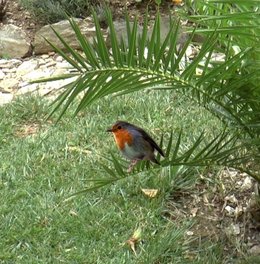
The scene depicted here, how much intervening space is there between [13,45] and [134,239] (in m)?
3.66

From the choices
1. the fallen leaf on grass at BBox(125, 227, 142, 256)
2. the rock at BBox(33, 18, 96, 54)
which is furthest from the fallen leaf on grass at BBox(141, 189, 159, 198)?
the rock at BBox(33, 18, 96, 54)

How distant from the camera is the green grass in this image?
3135 millimetres

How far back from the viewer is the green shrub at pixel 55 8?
6.56m

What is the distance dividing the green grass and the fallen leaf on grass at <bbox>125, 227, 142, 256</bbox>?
2 centimetres

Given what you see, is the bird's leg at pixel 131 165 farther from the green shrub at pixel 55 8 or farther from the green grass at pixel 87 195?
the green shrub at pixel 55 8

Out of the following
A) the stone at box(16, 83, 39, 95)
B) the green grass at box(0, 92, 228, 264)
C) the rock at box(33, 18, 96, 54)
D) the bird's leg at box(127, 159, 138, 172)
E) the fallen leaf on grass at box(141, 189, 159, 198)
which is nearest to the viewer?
the bird's leg at box(127, 159, 138, 172)

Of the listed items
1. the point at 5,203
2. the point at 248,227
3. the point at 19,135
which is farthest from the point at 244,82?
the point at 19,135

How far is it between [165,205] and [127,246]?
14.3 inches

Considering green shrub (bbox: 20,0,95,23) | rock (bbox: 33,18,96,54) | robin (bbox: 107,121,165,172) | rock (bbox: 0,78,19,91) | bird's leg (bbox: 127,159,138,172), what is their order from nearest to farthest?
1. bird's leg (bbox: 127,159,138,172)
2. robin (bbox: 107,121,165,172)
3. rock (bbox: 0,78,19,91)
4. rock (bbox: 33,18,96,54)
5. green shrub (bbox: 20,0,95,23)

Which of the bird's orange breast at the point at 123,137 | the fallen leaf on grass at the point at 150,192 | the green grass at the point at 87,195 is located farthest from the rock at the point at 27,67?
the bird's orange breast at the point at 123,137

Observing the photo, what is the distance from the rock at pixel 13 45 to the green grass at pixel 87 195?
1869 mm

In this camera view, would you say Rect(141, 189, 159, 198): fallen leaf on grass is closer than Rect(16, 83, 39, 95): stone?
Yes

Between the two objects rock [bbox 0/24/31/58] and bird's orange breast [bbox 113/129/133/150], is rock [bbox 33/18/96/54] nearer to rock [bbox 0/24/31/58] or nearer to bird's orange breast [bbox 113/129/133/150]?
rock [bbox 0/24/31/58]

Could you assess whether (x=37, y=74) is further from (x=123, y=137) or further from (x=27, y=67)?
(x=123, y=137)
